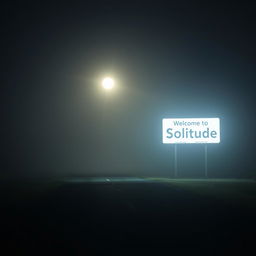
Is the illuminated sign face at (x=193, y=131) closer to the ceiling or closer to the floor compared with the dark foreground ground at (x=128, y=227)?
closer to the ceiling

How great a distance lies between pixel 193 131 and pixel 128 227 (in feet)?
96.4

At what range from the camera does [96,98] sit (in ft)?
208

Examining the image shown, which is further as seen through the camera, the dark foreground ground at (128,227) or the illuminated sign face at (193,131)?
the illuminated sign face at (193,131)

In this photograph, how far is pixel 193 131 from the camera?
39156 millimetres

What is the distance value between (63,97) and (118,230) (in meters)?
55.7

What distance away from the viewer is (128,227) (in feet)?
33.3

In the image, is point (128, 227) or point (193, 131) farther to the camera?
point (193, 131)

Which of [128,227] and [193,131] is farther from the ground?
[193,131]

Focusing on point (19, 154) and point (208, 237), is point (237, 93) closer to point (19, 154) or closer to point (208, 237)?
point (19, 154)

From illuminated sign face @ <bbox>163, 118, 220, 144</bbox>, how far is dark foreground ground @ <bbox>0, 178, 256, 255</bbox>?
23.5 metres

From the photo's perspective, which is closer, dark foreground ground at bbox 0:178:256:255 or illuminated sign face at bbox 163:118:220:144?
dark foreground ground at bbox 0:178:256:255

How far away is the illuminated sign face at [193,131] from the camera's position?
39.1 metres

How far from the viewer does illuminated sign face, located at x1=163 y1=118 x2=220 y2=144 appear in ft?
128

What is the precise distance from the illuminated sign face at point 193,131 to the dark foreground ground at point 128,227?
2347cm
